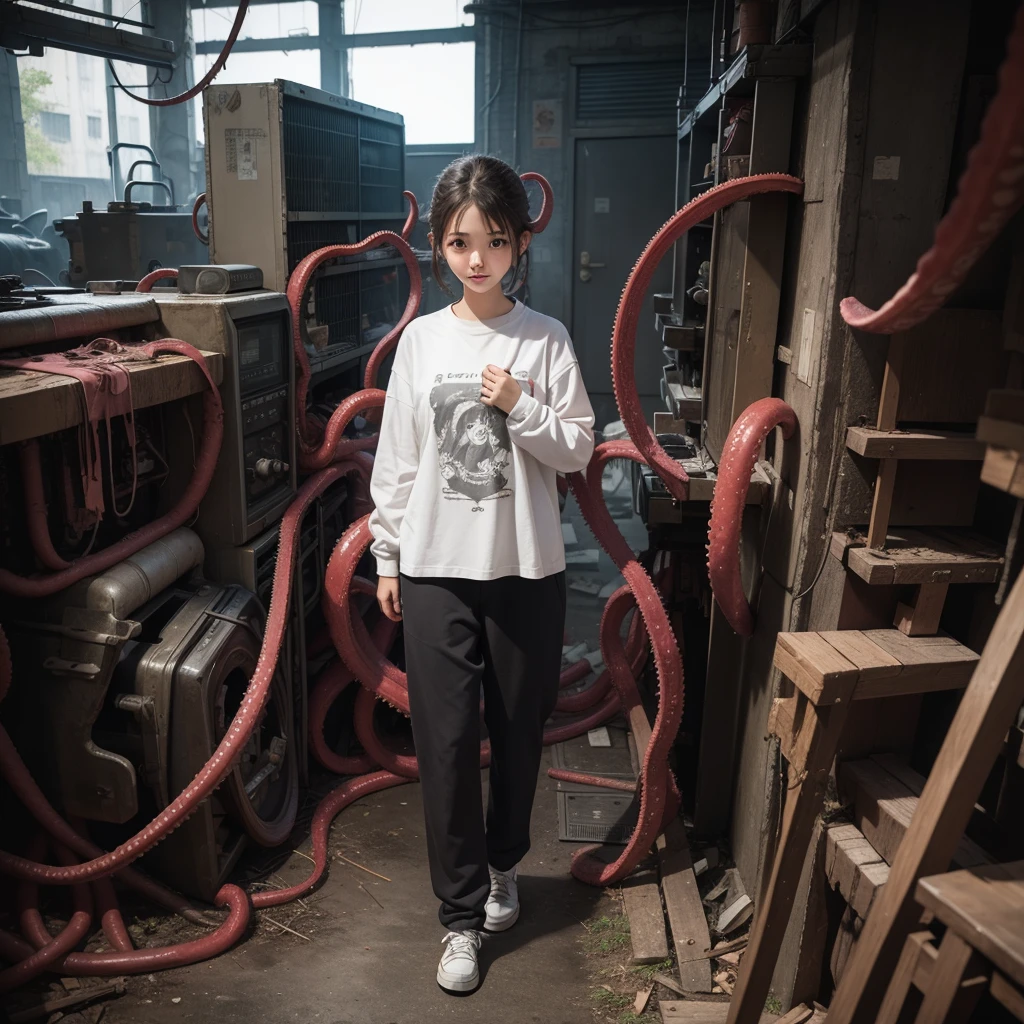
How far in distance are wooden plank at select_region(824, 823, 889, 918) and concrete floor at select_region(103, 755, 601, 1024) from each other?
0.74 m

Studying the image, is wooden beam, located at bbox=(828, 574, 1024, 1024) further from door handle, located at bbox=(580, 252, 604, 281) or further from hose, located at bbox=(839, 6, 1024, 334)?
door handle, located at bbox=(580, 252, 604, 281)

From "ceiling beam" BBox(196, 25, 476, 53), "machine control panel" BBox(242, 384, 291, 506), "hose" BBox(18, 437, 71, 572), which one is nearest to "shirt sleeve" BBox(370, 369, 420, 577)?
"machine control panel" BBox(242, 384, 291, 506)

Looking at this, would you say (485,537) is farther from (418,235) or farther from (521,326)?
(418,235)

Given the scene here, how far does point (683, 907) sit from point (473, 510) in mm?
1234

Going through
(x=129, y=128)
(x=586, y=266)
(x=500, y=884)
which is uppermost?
(x=129, y=128)

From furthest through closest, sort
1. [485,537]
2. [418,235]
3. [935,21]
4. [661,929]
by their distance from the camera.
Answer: [418,235]
[661,929]
[485,537]
[935,21]

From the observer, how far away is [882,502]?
1840mm

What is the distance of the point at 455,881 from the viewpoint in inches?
92.2

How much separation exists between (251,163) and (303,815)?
2.15 metres

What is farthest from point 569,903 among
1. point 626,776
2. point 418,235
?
point 418,235

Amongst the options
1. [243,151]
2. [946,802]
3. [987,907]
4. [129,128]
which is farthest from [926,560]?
[129,128]

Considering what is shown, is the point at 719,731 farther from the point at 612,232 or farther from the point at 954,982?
the point at 612,232

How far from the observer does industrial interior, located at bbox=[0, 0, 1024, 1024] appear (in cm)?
173

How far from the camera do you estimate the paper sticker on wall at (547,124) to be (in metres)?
7.55
